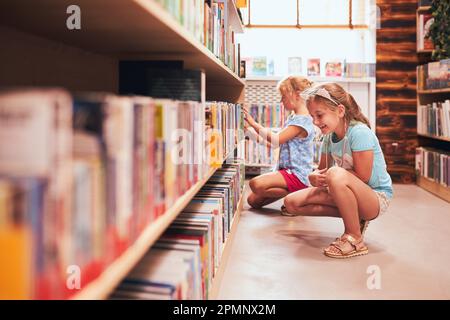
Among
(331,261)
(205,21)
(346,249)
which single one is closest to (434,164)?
(346,249)

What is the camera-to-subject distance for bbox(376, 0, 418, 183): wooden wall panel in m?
4.82

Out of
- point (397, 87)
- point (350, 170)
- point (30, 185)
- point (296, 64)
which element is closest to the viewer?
point (30, 185)

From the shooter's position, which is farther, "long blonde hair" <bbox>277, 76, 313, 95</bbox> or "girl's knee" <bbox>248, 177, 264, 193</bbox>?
"girl's knee" <bbox>248, 177, 264, 193</bbox>

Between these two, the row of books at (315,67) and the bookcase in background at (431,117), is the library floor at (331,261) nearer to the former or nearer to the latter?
the bookcase in background at (431,117)

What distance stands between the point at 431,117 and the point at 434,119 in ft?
0.27

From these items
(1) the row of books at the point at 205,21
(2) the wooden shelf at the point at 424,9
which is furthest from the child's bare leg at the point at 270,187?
(2) the wooden shelf at the point at 424,9

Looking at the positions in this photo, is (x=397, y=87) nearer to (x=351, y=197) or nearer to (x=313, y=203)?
(x=313, y=203)

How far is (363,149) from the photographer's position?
240 cm

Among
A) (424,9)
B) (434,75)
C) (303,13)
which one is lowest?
(434,75)

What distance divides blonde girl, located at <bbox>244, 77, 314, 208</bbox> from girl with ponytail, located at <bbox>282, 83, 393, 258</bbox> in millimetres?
672

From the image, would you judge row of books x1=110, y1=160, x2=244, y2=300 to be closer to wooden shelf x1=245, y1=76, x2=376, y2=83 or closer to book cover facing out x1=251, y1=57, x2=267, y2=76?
wooden shelf x1=245, y1=76, x2=376, y2=83

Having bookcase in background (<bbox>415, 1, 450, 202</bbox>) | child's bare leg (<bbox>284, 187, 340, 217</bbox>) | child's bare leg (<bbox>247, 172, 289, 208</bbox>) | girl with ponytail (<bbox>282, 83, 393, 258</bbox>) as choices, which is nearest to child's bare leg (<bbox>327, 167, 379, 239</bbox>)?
girl with ponytail (<bbox>282, 83, 393, 258</bbox>)
